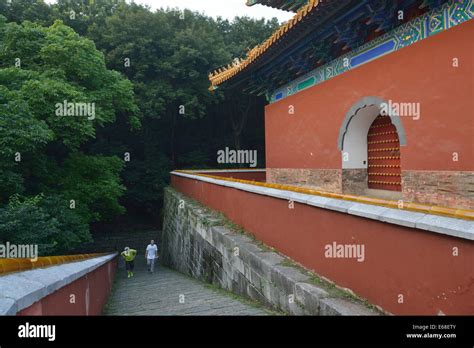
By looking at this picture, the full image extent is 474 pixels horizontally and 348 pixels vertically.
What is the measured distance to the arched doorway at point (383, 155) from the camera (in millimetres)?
6699

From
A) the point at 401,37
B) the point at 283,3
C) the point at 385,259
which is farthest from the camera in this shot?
the point at 283,3

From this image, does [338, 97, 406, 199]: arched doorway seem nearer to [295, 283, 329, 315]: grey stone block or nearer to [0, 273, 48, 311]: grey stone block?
[295, 283, 329, 315]: grey stone block

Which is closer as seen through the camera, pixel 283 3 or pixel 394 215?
pixel 394 215

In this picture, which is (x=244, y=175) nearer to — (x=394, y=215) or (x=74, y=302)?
(x=74, y=302)

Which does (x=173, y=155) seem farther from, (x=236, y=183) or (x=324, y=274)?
(x=324, y=274)

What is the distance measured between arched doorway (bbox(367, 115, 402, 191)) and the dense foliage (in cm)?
767

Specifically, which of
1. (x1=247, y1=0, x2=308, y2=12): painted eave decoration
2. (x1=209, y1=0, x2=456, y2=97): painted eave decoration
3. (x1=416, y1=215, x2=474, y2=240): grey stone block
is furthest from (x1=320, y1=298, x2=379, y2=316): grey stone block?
(x1=247, y1=0, x2=308, y2=12): painted eave decoration

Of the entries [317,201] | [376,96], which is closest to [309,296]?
[317,201]

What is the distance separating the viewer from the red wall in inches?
181

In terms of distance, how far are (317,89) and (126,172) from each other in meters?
15.3

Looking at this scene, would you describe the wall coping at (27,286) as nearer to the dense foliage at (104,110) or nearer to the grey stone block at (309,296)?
the grey stone block at (309,296)

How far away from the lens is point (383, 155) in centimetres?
703

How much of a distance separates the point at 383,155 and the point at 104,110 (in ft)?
29.7
